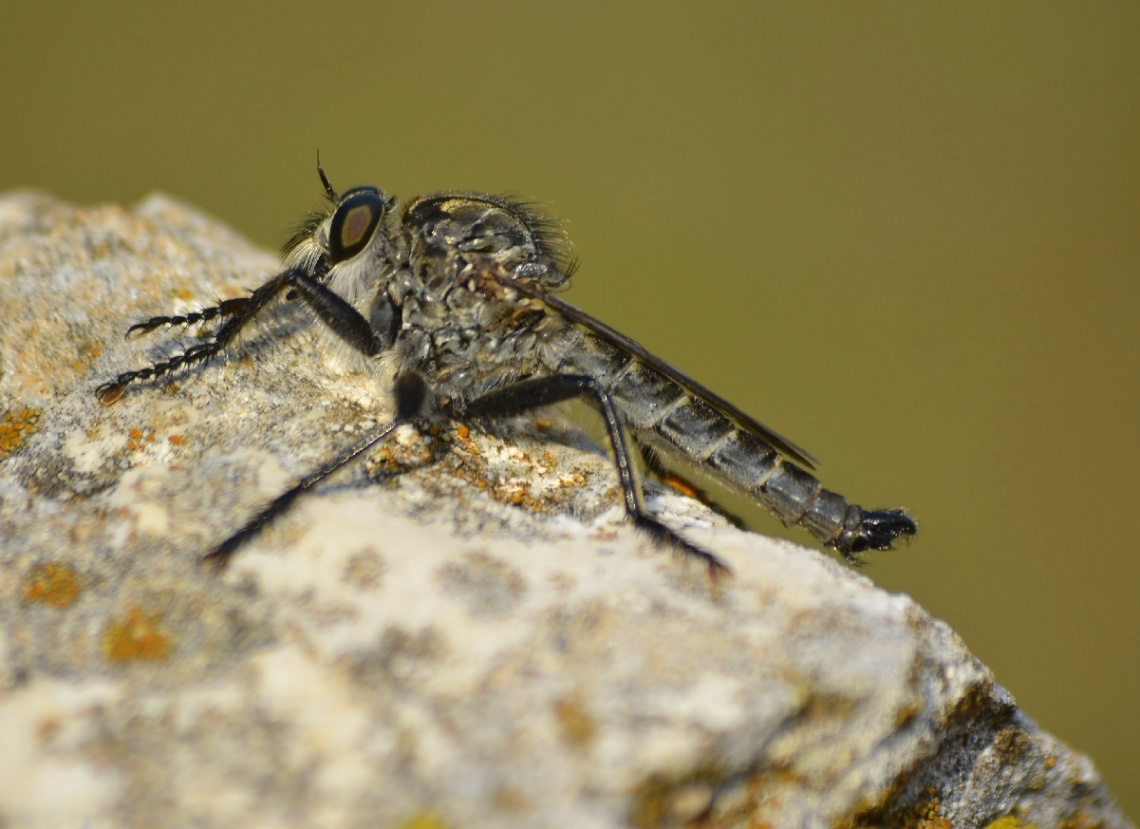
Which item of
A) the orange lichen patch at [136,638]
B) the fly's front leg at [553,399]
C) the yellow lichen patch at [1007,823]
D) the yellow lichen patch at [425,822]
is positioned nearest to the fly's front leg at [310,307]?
the fly's front leg at [553,399]

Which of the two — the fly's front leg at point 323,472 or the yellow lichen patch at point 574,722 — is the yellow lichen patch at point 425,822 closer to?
the yellow lichen patch at point 574,722

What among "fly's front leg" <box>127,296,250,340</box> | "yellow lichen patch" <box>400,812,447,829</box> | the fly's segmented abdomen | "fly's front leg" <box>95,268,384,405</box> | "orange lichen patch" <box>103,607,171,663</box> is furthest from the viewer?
the fly's segmented abdomen

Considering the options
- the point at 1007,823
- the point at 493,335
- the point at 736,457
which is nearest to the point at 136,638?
the point at 493,335

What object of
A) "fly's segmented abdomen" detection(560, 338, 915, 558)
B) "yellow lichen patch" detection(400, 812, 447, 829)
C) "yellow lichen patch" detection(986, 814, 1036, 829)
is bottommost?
"yellow lichen patch" detection(400, 812, 447, 829)

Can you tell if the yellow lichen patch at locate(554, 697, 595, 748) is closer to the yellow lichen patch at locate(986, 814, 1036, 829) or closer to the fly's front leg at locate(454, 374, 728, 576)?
the fly's front leg at locate(454, 374, 728, 576)

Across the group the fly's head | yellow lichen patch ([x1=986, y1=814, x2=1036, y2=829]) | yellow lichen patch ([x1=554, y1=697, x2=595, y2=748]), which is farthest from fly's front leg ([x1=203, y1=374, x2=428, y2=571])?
yellow lichen patch ([x1=986, y1=814, x2=1036, y2=829])

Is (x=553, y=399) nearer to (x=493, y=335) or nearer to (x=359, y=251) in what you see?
(x=493, y=335)
